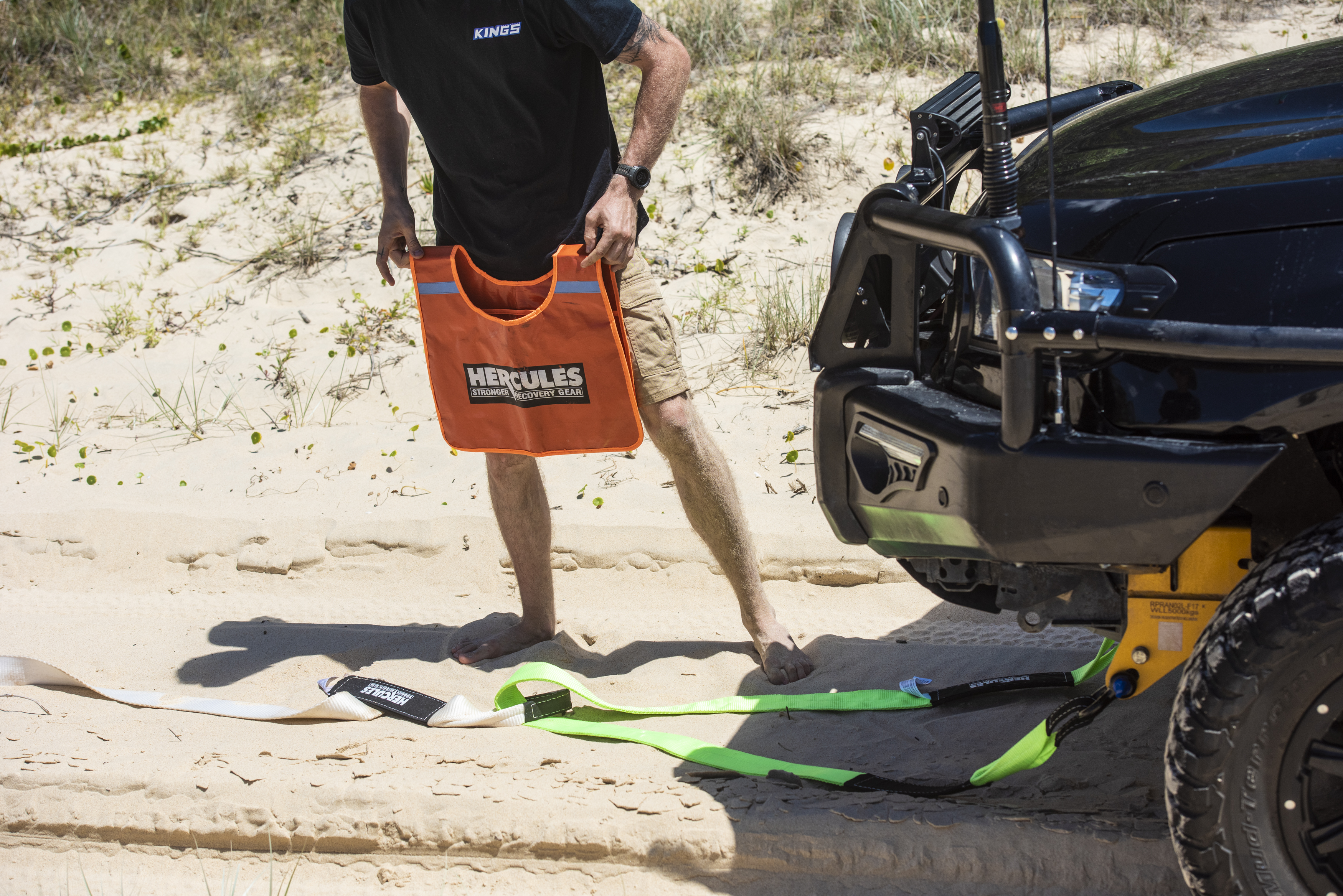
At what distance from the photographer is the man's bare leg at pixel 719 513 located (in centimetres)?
293

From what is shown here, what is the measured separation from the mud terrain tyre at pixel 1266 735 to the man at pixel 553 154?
1.41 metres

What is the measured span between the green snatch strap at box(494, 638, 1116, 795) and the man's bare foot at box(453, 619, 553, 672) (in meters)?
0.26

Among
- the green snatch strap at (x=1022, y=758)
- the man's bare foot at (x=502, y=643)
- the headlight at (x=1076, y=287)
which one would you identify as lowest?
the man's bare foot at (x=502, y=643)

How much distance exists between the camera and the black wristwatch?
106 inches

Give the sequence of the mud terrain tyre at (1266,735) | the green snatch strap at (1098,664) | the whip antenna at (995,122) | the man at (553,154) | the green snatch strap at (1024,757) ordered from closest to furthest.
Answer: the mud terrain tyre at (1266,735) < the whip antenna at (995,122) < the green snatch strap at (1024,757) < the green snatch strap at (1098,664) < the man at (553,154)

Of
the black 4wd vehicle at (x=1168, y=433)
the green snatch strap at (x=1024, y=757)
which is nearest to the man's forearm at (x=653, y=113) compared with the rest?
the black 4wd vehicle at (x=1168, y=433)

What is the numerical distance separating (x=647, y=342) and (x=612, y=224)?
1.22 feet

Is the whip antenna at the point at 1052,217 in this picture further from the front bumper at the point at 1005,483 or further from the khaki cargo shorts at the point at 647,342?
the khaki cargo shorts at the point at 647,342

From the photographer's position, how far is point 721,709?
9.05ft

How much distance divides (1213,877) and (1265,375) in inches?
30.6

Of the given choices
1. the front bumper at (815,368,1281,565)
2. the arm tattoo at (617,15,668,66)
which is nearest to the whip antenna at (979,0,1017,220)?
the front bumper at (815,368,1281,565)

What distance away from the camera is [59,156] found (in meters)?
7.13

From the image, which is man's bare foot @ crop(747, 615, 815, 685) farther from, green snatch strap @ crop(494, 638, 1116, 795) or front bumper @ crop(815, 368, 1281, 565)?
front bumper @ crop(815, 368, 1281, 565)

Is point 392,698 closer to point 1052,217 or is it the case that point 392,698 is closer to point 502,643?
point 502,643
